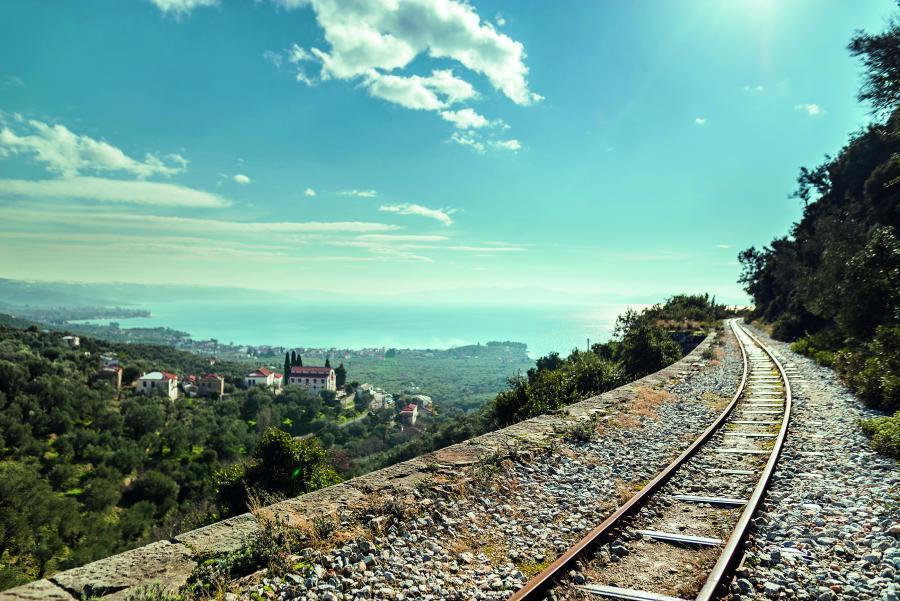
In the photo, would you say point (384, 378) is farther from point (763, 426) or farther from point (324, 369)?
point (763, 426)

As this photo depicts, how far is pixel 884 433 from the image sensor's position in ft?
23.9

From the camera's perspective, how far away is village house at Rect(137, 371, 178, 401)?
3354 inches

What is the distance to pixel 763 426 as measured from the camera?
29.9ft

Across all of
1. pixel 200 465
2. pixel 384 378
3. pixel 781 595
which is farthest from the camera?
pixel 384 378

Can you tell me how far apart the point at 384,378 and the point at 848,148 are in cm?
17201

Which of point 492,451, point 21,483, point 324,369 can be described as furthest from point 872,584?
point 324,369

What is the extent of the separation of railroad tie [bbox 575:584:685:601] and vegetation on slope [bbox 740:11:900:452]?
6299 millimetres

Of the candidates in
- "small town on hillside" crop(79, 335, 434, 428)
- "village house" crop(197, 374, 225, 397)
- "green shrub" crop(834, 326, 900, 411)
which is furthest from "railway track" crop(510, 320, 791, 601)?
"village house" crop(197, 374, 225, 397)

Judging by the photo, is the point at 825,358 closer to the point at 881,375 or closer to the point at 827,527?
the point at 881,375

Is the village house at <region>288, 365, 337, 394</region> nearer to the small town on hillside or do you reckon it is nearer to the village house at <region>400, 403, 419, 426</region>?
the small town on hillside

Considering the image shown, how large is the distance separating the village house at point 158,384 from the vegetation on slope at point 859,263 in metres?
97.2

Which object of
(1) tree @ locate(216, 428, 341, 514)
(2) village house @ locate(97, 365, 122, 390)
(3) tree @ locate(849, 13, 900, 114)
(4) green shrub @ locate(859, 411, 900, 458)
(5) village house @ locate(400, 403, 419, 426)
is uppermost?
(3) tree @ locate(849, 13, 900, 114)

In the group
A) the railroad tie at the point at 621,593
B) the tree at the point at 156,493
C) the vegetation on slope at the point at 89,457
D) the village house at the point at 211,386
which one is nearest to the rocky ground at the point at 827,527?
the railroad tie at the point at 621,593

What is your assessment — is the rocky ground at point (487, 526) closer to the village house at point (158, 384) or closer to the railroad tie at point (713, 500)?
the railroad tie at point (713, 500)
